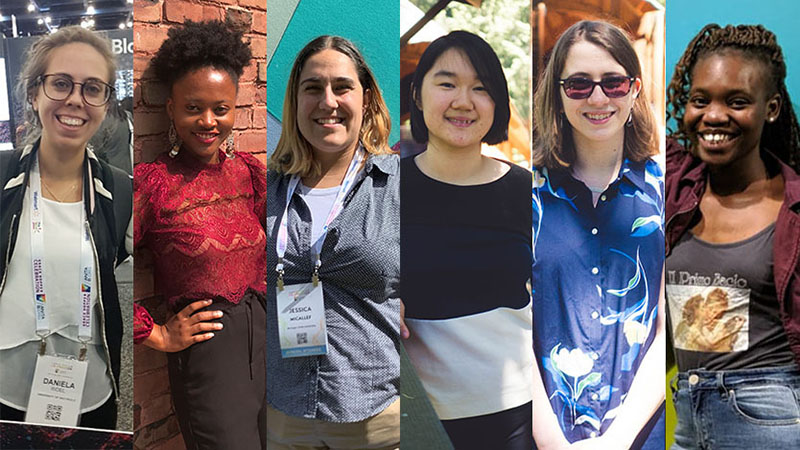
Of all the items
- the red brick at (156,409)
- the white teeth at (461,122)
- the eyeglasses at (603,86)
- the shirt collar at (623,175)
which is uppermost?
the eyeglasses at (603,86)

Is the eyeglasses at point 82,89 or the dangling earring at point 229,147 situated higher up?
the eyeglasses at point 82,89

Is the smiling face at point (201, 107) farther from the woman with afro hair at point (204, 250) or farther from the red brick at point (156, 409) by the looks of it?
the red brick at point (156, 409)

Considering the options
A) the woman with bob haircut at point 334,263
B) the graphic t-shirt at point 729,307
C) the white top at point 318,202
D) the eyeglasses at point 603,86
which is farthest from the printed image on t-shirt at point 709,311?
the white top at point 318,202

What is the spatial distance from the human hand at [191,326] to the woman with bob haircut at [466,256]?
84cm

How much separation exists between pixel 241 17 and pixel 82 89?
778mm

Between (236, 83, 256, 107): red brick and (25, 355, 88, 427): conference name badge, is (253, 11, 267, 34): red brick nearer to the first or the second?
(236, 83, 256, 107): red brick

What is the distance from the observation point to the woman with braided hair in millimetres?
3025

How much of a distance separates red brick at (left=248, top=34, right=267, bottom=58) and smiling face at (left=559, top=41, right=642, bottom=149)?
1335 millimetres

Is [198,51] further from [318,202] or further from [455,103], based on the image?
[455,103]

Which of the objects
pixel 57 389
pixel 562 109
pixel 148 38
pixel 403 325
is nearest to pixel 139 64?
pixel 148 38

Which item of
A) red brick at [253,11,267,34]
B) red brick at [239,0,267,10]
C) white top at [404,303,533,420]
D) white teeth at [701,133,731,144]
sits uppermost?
red brick at [239,0,267,10]

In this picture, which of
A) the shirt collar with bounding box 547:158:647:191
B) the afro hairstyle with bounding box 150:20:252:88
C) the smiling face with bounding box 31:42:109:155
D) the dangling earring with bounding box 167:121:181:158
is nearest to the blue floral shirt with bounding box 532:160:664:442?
the shirt collar with bounding box 547:158:647:191

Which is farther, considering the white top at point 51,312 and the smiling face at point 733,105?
the white top at point 51,312

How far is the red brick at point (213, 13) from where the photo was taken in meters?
3.40
